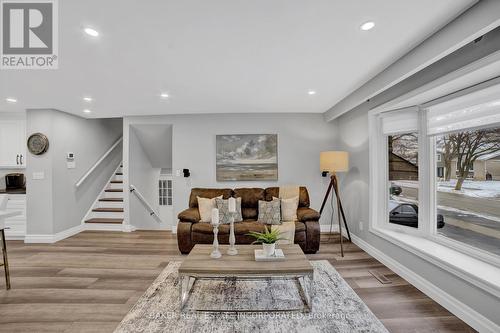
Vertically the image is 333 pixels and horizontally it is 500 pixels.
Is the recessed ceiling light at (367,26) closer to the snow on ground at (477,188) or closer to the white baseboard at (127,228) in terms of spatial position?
the snow on ground at (477,188)

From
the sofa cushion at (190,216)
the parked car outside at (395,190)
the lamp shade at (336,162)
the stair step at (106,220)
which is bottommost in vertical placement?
the stair step at (106,220)

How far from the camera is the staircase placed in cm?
512

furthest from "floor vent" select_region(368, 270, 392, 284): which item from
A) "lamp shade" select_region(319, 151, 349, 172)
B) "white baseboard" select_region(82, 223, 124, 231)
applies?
"white baseboard" select_region(82, 223, 124, 231)

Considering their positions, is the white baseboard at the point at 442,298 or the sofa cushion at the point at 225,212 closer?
the white baseboard at the point at 442,298

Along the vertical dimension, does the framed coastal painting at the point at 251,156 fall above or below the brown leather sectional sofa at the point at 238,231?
above

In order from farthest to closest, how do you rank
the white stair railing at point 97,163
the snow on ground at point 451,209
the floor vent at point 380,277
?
1. the white stair railing at point 97,163
2. the floor vent at point 380,277
3. the snow on ground at point 451,209

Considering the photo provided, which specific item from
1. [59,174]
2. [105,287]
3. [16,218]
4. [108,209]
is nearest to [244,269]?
[105,287]

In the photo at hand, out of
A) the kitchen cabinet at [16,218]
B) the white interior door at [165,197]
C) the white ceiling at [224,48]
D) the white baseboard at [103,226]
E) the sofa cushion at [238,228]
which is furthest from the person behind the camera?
the white interior door at [165,197]

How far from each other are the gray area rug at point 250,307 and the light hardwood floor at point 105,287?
0.52 feet

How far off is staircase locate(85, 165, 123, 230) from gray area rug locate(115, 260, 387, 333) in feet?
9.82

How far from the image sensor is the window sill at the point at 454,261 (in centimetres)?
191

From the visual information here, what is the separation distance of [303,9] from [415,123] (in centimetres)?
232

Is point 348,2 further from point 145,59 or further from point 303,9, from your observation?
point 145,59

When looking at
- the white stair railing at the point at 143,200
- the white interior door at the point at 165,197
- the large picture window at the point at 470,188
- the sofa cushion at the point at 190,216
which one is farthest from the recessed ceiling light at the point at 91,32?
the white interior door at the point at 165,197
